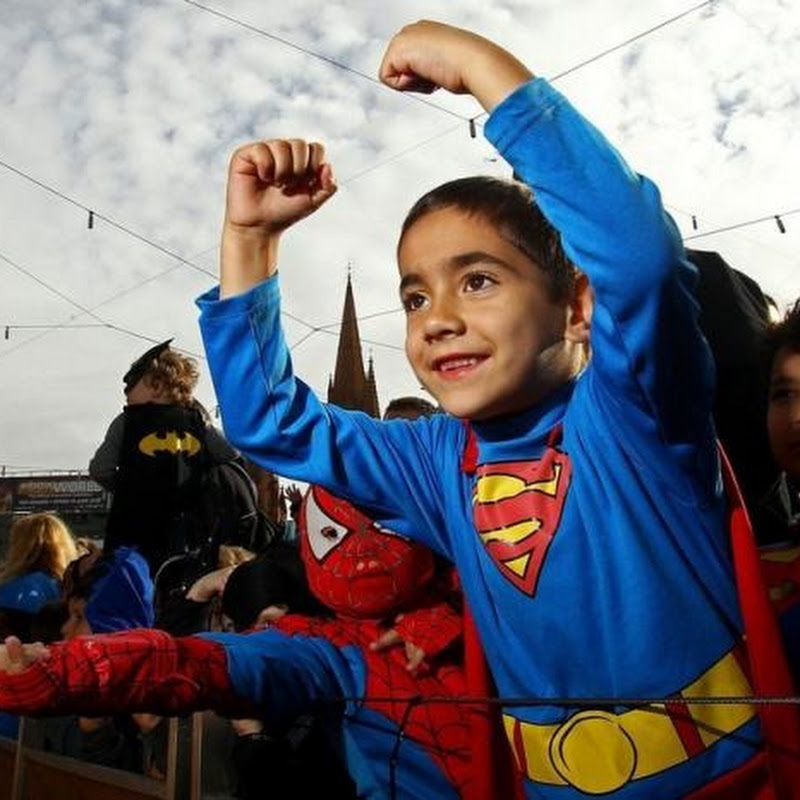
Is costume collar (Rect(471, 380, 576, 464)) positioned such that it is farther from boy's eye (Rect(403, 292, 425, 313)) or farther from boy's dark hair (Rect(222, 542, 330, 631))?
boy's dark hair (Rect(222, 542, 330, 631))

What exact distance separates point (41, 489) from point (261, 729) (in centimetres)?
4098

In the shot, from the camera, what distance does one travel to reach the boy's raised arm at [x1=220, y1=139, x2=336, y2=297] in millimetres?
950

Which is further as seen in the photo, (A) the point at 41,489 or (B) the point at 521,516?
(A) the point at 41,489

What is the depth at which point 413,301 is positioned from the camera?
917 millimetres

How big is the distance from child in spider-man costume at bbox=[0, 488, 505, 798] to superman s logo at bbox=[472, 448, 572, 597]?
15cm

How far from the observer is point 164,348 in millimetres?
2504

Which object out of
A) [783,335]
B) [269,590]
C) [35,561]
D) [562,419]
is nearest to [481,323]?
[562,419]

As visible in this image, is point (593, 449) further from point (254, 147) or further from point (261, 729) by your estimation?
point (261, 729)

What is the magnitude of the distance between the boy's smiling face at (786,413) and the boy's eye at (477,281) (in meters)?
0.58

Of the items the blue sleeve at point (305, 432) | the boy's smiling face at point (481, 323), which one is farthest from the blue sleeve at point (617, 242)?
the blue sleeve at point (305, 432)

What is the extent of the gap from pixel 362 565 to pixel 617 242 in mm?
739

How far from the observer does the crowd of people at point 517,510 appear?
717 mm

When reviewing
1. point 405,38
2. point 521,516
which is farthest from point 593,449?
point 405,38

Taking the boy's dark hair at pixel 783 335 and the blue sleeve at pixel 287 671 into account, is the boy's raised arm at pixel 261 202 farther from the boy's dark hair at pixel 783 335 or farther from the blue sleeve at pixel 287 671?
the boy's dark hair at pixel 783 335
